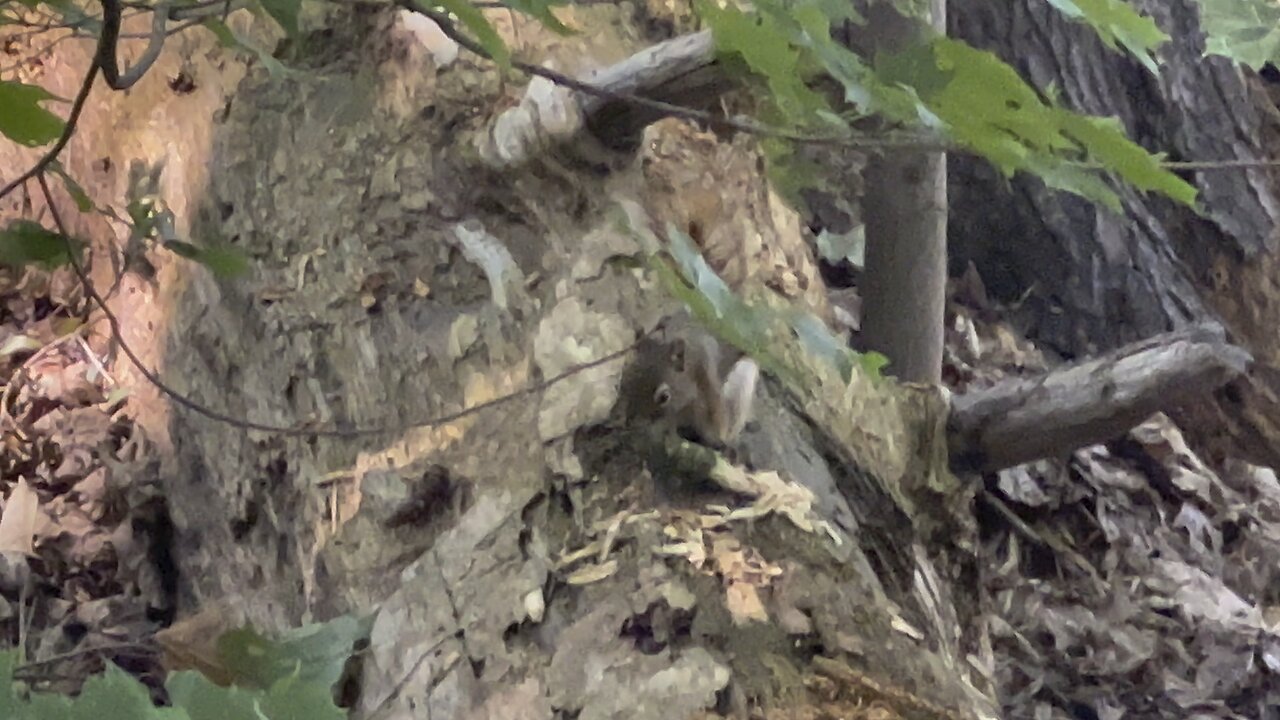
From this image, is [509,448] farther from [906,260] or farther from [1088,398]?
[906,260]

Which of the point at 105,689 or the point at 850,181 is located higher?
the point at 105,689

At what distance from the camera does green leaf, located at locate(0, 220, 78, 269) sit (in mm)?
862

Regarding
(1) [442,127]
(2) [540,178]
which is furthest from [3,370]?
(2) [540,178]

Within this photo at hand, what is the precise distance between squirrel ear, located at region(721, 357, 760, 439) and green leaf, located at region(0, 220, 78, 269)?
0.62m

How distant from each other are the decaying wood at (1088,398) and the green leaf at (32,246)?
1.07m

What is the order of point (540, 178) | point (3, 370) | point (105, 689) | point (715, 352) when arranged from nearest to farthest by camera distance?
point (105, 689), point (715, 352), point (540, 178), point (3, 370)

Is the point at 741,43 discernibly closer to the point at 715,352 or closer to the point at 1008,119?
the point at 1008,119

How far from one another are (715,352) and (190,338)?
0.78 meters

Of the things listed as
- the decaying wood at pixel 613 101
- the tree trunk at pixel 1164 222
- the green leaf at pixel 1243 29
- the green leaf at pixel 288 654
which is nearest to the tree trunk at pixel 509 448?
the decaying wood at pixel 613 101

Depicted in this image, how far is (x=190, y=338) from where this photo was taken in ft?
5.00

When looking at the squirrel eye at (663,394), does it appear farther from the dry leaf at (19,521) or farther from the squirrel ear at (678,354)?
the dry leaf at (19,521)

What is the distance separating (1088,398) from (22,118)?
1168 mm

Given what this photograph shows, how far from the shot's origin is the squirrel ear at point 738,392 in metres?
1.17

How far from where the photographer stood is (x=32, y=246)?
0.87m
